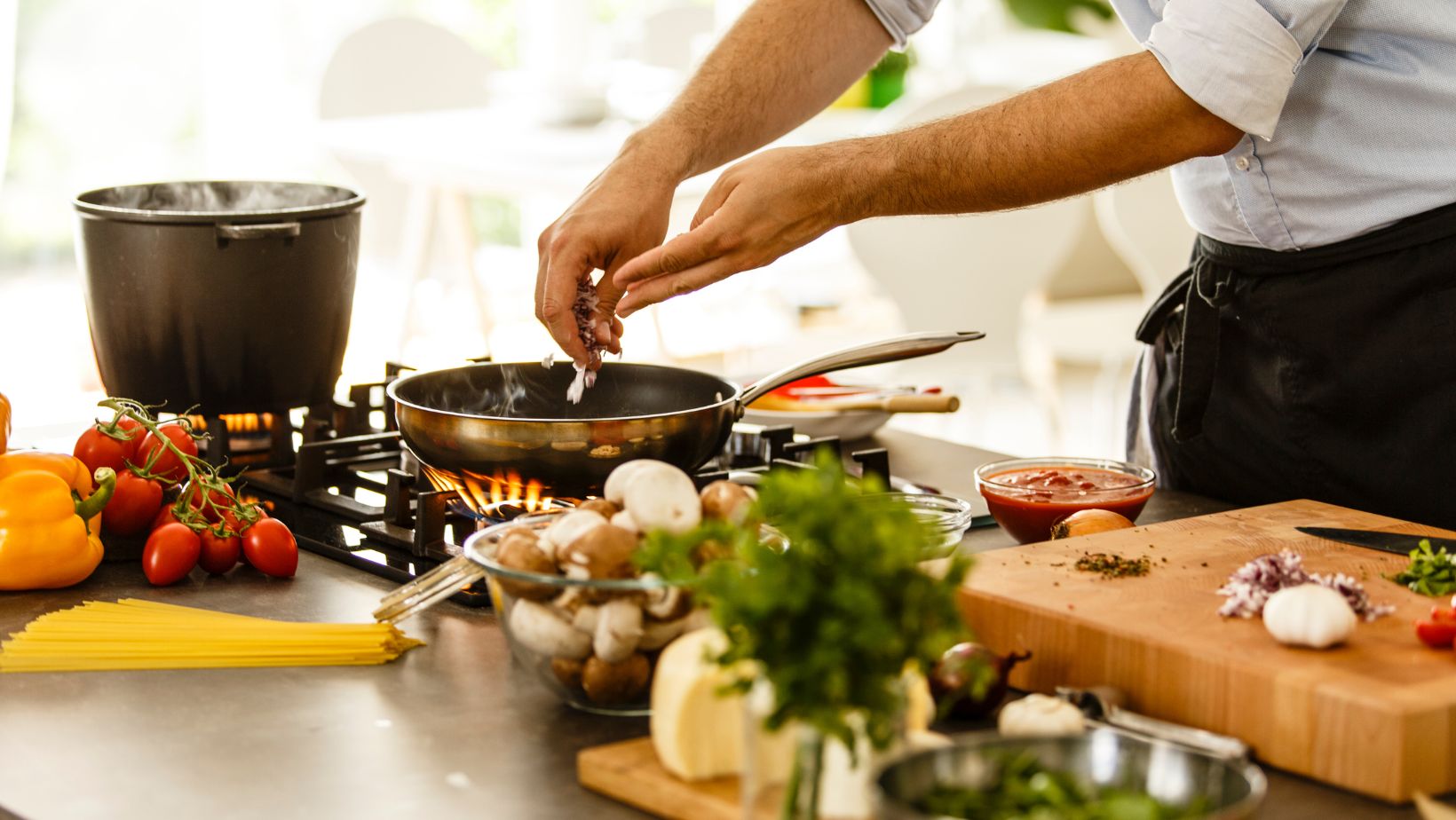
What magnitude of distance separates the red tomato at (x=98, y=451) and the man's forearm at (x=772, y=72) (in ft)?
2.26

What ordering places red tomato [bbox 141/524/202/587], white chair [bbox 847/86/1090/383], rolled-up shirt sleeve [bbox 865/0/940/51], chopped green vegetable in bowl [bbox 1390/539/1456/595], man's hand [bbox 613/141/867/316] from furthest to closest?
white chair [bbox 847/86/1090/383]
rolled-up shirt sleeve [bbox 865/0/940/51]
man's hand [bbox 613/141/867/316]
red tomato [bbox 141/524/202/587]
chopped green vegetable in bowl [bbox 1390/539/1456/595]

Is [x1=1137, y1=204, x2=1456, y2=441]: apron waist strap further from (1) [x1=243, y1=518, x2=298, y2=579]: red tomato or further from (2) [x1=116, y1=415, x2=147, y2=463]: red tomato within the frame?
(2) [x1=116, y1=415, x2=147, y2=463]: red tomato

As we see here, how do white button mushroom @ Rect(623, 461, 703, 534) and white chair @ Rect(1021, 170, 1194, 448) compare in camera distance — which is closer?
white button mushroom @ Rect(623, 461, 703, 534)

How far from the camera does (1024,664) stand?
1143 mm

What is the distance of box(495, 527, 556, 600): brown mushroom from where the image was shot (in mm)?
1023

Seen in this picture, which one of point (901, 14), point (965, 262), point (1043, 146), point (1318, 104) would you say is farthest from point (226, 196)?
point (965, 262)

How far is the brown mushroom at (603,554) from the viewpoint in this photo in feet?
3.24

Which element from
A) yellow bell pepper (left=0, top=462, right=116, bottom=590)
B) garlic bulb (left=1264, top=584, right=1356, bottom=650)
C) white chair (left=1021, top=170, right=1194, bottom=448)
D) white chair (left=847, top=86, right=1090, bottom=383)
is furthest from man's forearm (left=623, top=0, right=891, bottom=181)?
white chair (left=1021, top=170, right=1194, bottom=448)

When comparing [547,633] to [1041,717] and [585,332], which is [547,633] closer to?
[1041,717]

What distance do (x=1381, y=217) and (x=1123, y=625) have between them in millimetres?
722

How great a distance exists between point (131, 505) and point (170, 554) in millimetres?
100

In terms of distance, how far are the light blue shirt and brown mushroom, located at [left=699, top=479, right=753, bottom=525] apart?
0.61 meters

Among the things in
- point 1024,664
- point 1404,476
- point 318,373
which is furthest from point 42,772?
point 1404,476

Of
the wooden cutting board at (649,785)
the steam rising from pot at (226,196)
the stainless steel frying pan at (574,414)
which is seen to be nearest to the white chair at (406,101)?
the steam rising from pot at (226,196)
